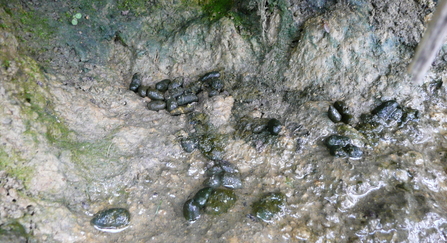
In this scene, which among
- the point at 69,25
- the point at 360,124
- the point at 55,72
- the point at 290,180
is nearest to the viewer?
the point at 290,180

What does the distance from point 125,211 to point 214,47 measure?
10.4 feet

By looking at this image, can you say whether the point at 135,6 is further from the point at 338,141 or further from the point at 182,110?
the point at 338,141

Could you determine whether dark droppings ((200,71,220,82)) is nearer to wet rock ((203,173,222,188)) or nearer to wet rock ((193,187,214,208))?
wet rock ((203,173,222,188))

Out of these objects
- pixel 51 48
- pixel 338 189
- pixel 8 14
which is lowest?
pixel 338 189

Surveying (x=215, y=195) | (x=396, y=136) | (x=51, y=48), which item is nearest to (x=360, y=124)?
(x=396, y=136)

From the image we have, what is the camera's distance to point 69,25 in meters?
5.21

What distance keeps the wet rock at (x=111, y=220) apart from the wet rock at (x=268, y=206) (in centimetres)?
155

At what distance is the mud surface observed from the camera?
11.2ft

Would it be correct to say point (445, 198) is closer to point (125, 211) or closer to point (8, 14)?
point (125, 211)

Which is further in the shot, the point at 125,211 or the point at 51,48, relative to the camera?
the point at 51,48

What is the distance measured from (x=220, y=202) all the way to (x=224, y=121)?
1.44 metres

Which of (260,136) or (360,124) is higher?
(260,136)

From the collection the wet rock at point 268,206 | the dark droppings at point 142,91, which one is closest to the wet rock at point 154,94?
the dark droppings at point 142,91

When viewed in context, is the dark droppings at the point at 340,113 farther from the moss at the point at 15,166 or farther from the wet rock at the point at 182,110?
the moss at the point at 15,166
